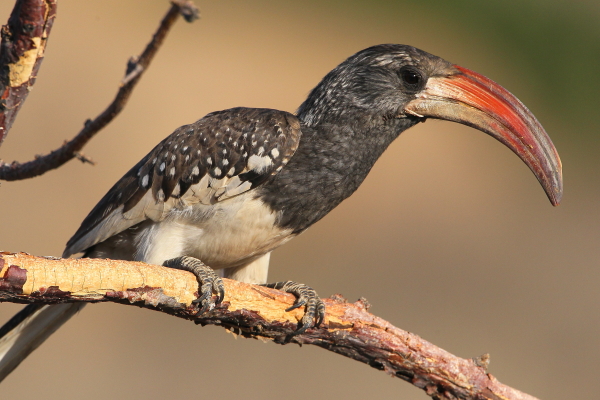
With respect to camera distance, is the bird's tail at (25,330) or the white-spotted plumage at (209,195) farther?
the bird's tail at (25,330)

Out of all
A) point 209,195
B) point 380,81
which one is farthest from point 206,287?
point 380,81

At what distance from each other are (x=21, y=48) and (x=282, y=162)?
2.05 meters

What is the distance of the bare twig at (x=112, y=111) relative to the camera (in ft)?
6.62

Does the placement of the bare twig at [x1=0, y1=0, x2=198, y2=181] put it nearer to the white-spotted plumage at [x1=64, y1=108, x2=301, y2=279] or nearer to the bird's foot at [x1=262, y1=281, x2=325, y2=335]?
the white-spotted plumage at [x1=64, y1=108, x2=301, y2=279]

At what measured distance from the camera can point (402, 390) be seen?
974 cm

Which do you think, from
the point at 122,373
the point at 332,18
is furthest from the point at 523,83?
the point at 122,373

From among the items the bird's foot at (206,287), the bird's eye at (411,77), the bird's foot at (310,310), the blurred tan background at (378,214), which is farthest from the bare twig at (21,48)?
the blurred tan background at (378,214)

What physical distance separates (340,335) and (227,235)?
952 millimetres

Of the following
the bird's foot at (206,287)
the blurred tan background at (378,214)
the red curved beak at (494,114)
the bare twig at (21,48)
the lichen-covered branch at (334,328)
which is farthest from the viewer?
the blurred tan background at (378,214)

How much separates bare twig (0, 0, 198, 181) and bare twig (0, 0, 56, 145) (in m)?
0.25

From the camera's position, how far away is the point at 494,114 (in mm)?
4309

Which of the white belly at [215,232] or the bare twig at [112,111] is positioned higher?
the white belly at [215,232]

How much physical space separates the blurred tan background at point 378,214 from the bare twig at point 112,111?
6652 mm

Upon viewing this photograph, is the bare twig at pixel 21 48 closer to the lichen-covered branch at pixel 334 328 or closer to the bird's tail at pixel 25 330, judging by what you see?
the lichen-covered branch at pixel 334 328
